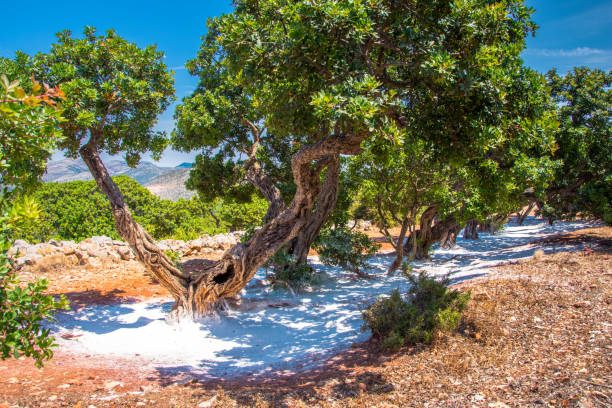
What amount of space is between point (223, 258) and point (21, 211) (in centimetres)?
469

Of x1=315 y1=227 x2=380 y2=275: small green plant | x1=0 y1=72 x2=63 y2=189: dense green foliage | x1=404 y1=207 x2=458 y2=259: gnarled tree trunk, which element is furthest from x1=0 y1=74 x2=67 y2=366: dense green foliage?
x1=404 y1=207 x2=458 y2=259: gnarled tree trunk

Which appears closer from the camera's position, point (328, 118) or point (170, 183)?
point (328, 118)

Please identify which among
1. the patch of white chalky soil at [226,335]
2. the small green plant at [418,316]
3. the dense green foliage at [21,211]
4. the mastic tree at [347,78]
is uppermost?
the mastic tree at [347,78]

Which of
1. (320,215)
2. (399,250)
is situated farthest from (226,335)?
(399,250)

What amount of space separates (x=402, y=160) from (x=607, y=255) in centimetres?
458

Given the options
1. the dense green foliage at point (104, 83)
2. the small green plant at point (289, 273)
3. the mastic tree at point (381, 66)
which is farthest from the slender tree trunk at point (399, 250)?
the dense green foliage at point (104, 83)

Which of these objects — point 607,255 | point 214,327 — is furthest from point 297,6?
point 607,255

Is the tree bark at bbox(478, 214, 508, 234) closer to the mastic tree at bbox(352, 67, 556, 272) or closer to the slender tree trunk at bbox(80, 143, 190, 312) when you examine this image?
the mastic tree at bbox(352, 67, 556, 272)

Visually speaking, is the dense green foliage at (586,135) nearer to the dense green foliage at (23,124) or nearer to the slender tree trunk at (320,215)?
the slender tree trunk at (320,215)

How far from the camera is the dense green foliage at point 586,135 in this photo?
10.4 m

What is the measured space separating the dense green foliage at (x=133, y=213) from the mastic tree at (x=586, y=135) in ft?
35.2

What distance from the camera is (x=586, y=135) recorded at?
10.6 metres

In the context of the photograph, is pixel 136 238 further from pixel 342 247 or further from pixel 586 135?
pixel 586 135

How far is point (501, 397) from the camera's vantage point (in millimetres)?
3074
